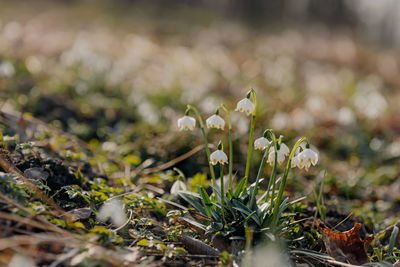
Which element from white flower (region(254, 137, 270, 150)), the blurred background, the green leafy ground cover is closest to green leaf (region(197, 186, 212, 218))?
the green leafy ground cover

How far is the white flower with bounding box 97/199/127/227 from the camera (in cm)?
209

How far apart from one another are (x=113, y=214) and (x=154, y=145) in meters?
1.65

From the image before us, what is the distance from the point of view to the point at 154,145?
3.71m

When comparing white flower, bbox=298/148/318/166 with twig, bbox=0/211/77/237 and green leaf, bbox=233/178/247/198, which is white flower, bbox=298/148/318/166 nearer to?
green leaf, bbox=233/178/247/198

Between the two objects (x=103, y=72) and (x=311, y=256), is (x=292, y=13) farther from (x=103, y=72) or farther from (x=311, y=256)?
(x=311, y=256)

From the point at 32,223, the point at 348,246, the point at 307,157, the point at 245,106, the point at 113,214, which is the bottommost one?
the point at 348,246

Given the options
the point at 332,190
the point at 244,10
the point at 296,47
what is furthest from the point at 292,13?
the point at 332,190

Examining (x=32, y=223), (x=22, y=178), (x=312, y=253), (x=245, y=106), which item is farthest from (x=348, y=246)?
(x=22, y=178)

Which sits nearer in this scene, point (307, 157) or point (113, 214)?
point (307, 157)

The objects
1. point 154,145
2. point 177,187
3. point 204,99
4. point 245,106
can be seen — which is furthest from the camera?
point 204,99

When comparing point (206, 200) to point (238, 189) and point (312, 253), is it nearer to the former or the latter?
point (238, 189)

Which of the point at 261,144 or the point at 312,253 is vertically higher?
the point at 261,144

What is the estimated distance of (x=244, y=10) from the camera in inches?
826

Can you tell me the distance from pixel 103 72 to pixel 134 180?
2768 millimetres
